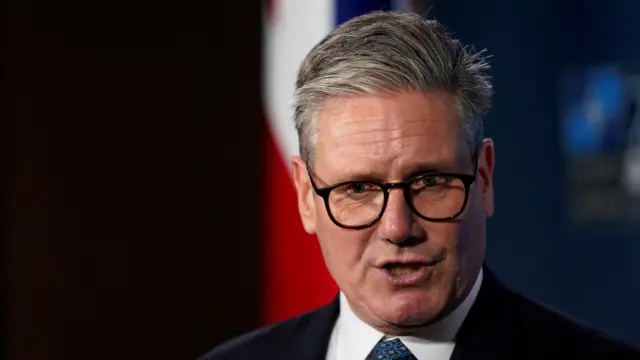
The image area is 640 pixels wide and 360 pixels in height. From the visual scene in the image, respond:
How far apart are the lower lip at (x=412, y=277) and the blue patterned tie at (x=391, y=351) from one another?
9 centimetres

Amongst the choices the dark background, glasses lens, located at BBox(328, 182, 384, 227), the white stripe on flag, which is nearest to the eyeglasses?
glasses lens, located at BBox(328, 182, 384, 227)

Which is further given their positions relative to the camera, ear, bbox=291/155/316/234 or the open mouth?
ear, bbox=291/155/316/234

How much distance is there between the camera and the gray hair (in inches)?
37.1

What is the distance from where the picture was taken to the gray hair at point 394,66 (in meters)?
0.94

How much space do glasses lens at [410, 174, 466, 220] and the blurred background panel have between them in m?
0.92

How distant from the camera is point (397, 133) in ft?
3.07

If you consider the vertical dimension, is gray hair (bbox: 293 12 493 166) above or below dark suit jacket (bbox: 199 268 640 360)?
above

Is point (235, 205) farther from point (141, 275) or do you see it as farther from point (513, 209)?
point (513, 209)

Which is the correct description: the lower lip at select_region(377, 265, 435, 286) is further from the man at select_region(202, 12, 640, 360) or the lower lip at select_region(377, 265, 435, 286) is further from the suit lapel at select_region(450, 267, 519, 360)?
the suit lapel at select_region(450, 267, 519, 360)

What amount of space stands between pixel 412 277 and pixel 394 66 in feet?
0.62

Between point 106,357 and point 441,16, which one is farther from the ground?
point 441,16

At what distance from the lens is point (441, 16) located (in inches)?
89.1

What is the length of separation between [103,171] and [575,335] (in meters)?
1.29

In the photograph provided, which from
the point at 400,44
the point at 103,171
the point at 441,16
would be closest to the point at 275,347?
the point at 400,44
